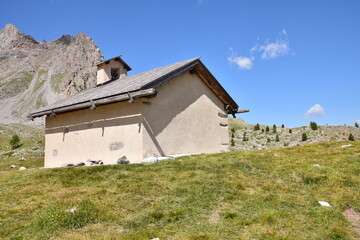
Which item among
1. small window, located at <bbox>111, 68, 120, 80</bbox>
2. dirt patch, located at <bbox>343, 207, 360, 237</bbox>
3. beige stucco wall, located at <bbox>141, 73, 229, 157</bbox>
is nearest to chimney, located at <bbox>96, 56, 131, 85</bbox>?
small window, located at <bbox>111, 68, 120, 80</bbox>

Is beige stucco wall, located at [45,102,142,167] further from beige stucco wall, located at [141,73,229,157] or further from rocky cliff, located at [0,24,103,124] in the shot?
rocky cliff, located at [0,24,103,124]

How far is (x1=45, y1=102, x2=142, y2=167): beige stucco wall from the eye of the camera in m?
11.8

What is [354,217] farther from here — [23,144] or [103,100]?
[23,144]

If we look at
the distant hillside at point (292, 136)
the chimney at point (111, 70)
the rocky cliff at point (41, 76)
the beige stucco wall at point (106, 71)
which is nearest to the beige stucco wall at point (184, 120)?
the chimney at point (111, 70)

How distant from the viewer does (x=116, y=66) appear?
66.4ft

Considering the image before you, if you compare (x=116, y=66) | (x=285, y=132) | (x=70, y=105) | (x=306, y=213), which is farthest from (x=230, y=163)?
(x=285, y=132)

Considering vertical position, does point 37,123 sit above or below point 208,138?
above

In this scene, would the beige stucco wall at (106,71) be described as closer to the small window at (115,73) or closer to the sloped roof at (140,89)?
the small window at (115,73)

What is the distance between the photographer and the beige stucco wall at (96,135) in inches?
463

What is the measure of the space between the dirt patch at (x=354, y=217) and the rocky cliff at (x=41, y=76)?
106 metres

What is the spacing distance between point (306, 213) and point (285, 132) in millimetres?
33213

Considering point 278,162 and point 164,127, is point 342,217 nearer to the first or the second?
point 278,162

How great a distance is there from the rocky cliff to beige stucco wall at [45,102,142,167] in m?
91.0

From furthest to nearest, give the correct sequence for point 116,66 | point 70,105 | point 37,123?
point 37,123
point 116,66
point 70,105
